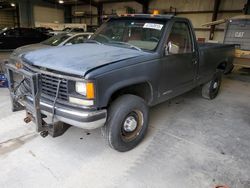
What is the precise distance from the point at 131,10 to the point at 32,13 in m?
9.83

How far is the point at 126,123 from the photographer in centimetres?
281

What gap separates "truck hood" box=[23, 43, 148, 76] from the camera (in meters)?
2.33

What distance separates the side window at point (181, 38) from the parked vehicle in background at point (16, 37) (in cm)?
1003

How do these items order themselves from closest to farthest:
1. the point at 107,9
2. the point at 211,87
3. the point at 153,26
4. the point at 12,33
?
the point at 153,26, the point at 211,87, the point at 12,33, the point at 107,9

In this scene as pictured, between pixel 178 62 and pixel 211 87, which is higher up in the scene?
pixel 178 62

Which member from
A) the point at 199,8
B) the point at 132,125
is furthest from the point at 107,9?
the point at 132,125

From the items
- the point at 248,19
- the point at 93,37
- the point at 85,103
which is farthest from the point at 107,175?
the point at 248,19

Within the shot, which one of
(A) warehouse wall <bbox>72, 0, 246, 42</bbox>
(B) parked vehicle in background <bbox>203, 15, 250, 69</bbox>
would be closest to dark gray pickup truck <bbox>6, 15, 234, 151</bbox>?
(B) parked vehicle in background <bbox>203, 15, 250, 69</bbox>

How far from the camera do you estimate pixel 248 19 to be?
7895 millimetres

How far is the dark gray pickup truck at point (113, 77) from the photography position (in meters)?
2.32

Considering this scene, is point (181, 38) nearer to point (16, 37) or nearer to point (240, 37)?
point (240, 37)

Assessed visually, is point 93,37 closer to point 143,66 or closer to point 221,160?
point 143,66

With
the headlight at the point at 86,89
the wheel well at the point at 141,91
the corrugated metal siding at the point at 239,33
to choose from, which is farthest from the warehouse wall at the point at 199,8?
the headlight at the point at 86,89

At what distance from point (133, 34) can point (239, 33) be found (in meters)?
6.62
